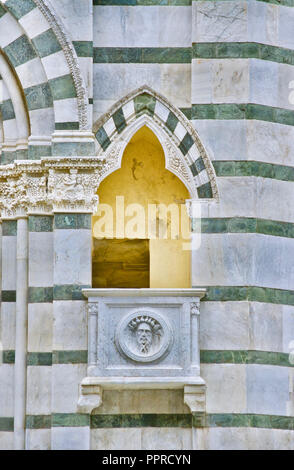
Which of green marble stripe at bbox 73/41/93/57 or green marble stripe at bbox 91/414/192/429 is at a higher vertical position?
green marble stripe at bbox 73/41/93/57

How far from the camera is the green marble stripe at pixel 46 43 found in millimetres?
11148

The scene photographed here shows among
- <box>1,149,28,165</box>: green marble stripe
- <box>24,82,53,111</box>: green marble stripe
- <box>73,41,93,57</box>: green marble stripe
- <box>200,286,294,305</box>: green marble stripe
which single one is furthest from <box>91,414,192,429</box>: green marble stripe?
<box>73,41,93,57</box>: green marble stripe

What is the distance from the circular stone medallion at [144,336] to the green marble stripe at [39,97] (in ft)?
6.35

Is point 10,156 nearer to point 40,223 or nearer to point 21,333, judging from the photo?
point 40,223

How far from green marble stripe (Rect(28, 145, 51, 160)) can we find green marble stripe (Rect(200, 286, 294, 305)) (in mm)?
1773

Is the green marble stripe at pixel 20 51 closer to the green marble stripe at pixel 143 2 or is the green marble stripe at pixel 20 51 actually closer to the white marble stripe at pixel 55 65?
the white marble stripe at pixel 55 65

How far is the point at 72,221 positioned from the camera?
1099cm

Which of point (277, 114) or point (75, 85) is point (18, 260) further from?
point (277, 114)

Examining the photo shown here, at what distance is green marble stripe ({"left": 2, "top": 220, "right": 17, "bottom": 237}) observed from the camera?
36.9 feet

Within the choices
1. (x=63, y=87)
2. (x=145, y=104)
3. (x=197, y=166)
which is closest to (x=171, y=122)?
(x=145, y=104)

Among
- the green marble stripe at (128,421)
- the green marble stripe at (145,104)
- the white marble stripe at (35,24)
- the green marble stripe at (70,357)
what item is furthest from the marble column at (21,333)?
the white marble stripe at (35,24)

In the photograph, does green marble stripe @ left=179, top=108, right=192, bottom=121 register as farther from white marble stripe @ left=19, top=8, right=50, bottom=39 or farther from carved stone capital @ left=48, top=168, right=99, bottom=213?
white marble stripe @ left=19, top=8, right=50, bottom=39

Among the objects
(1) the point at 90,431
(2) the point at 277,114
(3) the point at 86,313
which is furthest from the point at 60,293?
(2) the point at 277,114

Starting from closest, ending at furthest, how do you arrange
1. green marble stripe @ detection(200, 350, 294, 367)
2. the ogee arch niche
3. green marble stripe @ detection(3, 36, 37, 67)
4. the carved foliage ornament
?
green marble stripe @ detection(200, 350, 294, 367), the carved foliage ornament, green marble stripe @ detection(3, 36, 37, 67), the ogee arch niche
